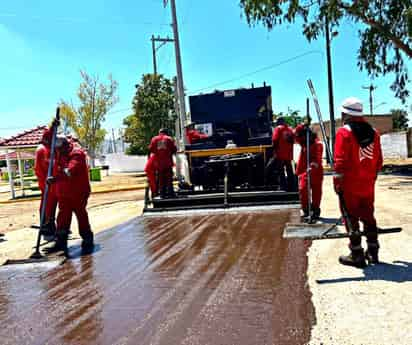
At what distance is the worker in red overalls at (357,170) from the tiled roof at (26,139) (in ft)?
53.9

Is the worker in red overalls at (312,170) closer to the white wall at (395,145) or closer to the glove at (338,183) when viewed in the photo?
the glove at (338,183)

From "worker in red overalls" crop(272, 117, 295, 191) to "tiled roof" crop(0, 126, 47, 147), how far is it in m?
12.6

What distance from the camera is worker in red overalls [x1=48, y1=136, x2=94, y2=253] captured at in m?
6.59

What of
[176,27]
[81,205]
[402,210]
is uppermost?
[176,27]

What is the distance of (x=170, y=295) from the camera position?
429cm

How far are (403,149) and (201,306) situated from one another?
3033cm

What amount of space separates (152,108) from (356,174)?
27153mm

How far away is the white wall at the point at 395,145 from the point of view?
100 feet

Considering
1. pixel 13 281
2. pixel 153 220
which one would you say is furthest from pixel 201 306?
pixel 153 220

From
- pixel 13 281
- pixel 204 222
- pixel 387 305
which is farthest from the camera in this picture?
pixel 204 222

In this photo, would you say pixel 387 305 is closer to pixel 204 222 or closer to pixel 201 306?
pixel 201 306

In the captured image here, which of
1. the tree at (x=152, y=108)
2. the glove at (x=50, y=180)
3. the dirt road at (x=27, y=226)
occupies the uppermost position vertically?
the tree at (x=152, y=108)

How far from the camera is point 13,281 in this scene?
5.37 meters

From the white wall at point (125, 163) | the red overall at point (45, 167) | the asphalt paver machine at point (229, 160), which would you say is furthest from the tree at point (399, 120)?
the red overall at point (45, 167)
